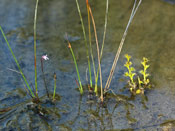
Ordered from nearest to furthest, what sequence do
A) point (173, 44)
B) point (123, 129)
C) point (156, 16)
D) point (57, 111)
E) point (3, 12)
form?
point (123, 129)
point (57, 111)
point (173, 44)
point (156, 16)
point (3, 12)

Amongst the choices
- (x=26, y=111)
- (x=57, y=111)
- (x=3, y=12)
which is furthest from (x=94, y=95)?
(x=3, y=12)

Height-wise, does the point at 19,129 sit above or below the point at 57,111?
below

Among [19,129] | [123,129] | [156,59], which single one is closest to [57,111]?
[19,129]

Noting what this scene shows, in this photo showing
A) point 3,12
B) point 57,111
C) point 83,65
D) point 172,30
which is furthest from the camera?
point 3,12

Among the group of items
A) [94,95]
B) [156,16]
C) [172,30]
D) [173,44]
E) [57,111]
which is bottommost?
[57,111]

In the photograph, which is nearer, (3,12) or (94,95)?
(94,95)

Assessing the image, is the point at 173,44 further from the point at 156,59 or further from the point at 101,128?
the point at 101,128

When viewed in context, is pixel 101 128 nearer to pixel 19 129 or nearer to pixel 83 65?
pixel 19 129
